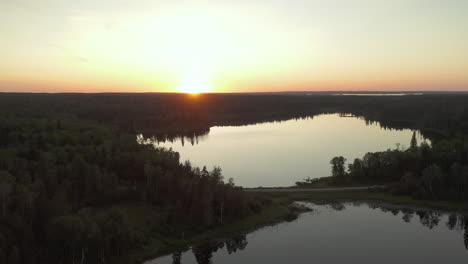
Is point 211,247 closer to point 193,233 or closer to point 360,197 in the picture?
point 193,233

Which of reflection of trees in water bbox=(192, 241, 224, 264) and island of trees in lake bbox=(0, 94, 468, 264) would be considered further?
reflection of trees in water bbox=(192, 241, 224, 264)

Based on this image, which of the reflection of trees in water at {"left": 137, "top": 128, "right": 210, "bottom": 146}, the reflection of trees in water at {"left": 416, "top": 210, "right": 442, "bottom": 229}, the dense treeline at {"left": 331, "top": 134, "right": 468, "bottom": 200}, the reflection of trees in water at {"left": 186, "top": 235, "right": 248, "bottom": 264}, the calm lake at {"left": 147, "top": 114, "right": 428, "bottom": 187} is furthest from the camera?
the reflection of trees in water at {"left": 137, "top": 128, "right": 210, "bottom": 146}

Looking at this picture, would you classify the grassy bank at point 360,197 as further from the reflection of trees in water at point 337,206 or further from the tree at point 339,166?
the tree at point 339,166

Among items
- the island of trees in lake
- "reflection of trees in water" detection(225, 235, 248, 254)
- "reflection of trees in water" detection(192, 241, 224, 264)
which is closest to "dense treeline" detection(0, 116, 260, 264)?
the island of trees in lake

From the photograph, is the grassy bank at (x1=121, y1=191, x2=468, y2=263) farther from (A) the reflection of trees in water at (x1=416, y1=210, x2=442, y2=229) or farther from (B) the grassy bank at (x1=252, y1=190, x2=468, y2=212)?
(A) the reflection of trees in water at (x1=416, y1=210, x2=442, y2=229)

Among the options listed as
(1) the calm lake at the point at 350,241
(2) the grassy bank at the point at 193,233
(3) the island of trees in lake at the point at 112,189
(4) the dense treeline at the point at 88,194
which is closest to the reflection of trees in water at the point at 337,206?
(1) the calm lake at the point at 350,241
